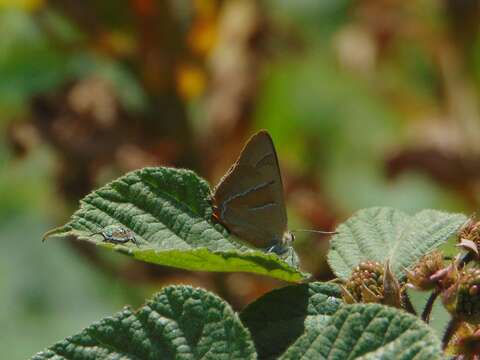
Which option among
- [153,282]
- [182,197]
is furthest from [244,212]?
[153,282]

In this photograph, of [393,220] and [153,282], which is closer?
[393,220]

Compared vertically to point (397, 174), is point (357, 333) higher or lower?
lower

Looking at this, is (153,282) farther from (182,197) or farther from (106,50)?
(182,197)

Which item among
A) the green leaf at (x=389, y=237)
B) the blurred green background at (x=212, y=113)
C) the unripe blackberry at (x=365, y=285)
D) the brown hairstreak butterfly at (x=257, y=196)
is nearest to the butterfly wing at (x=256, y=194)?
the brown hairstreak butterfly at (x=257, y=196)

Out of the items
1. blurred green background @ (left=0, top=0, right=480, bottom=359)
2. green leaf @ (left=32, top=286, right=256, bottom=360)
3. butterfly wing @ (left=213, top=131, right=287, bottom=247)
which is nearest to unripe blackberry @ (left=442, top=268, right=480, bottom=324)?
green leaf @ (left=32, top=286, right=256, bottom=360)

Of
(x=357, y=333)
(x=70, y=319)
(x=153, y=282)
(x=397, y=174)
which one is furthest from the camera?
(x=70, y=319)

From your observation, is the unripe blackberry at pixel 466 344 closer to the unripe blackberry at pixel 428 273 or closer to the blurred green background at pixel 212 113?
the unripe blackberry at pixel 428 273

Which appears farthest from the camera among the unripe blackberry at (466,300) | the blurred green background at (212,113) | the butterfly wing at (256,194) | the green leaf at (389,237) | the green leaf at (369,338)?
the blurred green background at (212,113)

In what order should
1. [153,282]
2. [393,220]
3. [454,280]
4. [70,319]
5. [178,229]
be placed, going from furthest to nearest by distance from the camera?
[70,319] → [153,282] → [393,220] → [178,229] → [454,280]
